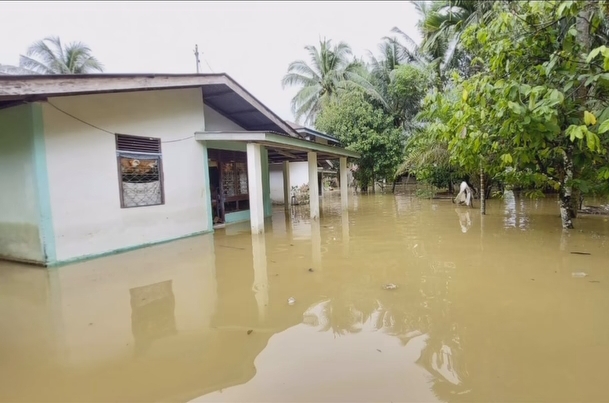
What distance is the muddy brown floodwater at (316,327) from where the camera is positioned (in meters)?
2.39

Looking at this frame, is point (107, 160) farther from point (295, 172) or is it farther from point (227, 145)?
point (295, 172)

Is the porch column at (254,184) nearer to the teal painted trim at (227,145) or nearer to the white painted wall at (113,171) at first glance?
the white painted wall at (113,171)

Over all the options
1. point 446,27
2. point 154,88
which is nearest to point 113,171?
point 154,88

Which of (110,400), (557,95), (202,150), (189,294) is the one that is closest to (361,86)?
(202,150)

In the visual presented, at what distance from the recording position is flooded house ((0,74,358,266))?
5.80 metres

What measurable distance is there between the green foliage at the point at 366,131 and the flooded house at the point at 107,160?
10001mm

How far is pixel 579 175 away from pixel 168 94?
8.86 m

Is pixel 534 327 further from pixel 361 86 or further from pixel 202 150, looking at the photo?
pixel 361 86

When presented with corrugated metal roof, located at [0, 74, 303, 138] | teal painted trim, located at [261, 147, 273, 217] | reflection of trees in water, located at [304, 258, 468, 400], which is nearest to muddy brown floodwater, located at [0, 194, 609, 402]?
reflection of trees in water, located at [304, 258, 468, 400]

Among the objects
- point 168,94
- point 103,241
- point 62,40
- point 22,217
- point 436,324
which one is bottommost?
point 436,324

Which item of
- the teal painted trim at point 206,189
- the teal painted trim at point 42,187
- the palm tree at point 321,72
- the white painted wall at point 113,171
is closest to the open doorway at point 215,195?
the teal painted trim at point 206,189

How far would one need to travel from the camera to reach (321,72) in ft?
75.6

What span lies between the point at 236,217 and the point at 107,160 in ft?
15.4

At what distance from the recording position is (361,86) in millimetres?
20109
